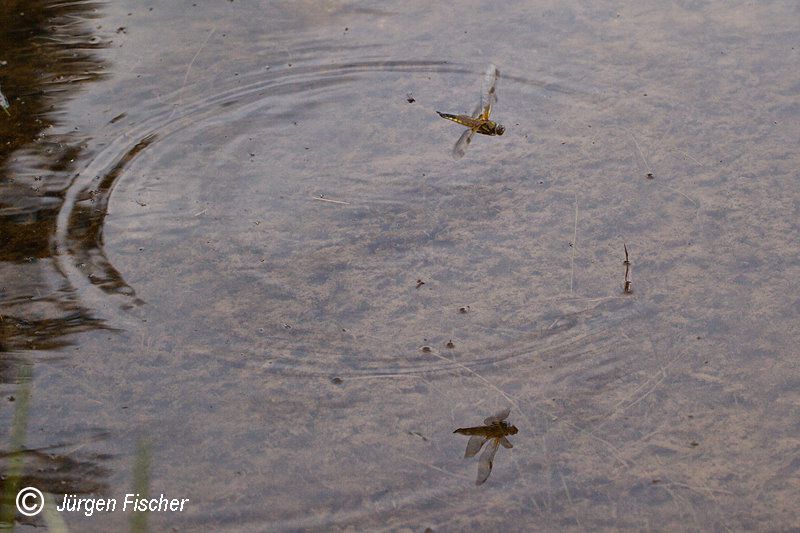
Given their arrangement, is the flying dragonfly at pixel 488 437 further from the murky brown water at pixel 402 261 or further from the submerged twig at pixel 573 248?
the submerged twig at pixel 573 248

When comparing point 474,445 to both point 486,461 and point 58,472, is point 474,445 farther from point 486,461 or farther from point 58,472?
point 58,472

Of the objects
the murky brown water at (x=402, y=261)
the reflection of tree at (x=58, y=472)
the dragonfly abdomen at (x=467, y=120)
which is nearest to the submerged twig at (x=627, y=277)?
the murky brown water at (x=402, y=261)

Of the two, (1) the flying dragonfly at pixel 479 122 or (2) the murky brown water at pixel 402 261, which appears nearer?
(2) the murky brown water at pixel 402 261

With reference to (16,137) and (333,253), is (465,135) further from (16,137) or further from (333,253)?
(16,137)

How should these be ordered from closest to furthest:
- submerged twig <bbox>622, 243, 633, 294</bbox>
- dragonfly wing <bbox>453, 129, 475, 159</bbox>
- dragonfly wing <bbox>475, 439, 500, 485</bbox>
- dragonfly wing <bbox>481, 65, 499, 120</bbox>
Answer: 1. dragonfly wing <bbox>475, 439, 500, 485</bbox>
2. submerged twig <bbox>622, 243, 633, 294</bbox>
3. dragonfly wing <bbox>453, 129, 475, 159</bbox>
4. dragonfly wing <bbox>481, 65, 499, 120</bbox>

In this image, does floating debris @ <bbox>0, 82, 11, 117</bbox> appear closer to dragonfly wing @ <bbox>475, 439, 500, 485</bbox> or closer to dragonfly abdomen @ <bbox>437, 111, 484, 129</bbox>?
dragonfly abdomen @ <bbox>437, 111, 484, 129</bbox>

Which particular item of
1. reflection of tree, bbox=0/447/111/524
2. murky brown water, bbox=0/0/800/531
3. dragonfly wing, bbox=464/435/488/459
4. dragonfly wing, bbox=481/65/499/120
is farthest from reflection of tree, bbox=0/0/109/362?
dragonfly wing, bbox=481/65/499/120

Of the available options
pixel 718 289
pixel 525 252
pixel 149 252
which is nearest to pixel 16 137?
pixel 149 252
